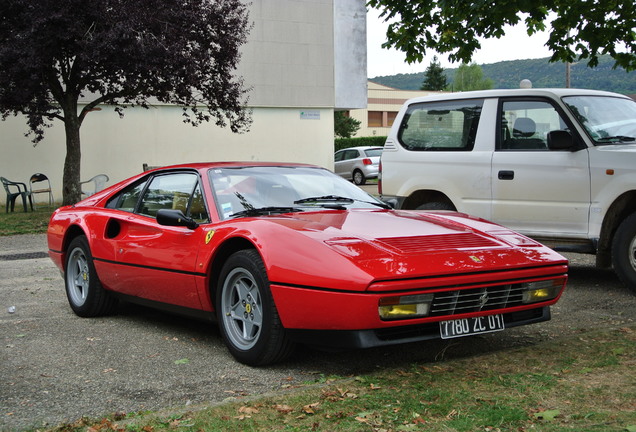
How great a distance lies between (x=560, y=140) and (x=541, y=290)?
3.02 metres

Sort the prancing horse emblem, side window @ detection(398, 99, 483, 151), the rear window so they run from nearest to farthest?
the prancing horse emblem
side window @ detection(398, 99, 483, 151)
the rear window

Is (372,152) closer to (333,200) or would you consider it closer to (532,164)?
(532,164)

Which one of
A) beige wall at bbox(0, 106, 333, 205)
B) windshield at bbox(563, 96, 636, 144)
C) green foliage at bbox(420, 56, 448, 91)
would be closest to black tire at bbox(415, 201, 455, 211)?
windshield at bbox(563, 96, 636, 144)

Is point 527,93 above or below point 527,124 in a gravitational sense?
above

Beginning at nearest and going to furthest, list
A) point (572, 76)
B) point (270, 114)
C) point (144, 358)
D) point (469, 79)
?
point (144, 358) → point (270, 114) → point (469, 79) → point (572, 76)

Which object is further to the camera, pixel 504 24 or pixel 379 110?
pixel 379 110

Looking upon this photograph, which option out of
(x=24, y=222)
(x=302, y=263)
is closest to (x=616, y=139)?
(x=302, y=263)

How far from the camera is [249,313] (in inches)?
194

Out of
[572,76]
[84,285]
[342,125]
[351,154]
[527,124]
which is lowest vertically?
[84,285]

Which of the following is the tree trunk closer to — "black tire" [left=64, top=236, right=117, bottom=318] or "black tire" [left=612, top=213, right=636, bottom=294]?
"black tire" [left=64, top=236, right=117, bottom=318]

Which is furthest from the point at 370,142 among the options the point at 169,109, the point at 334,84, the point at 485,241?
the point at 485,241

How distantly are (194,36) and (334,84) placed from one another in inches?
468

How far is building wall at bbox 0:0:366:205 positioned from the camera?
25.2 metres

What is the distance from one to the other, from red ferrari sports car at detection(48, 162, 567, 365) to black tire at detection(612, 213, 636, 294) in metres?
2.15
